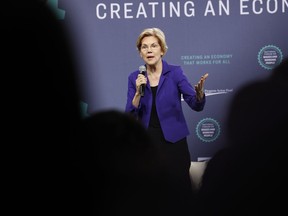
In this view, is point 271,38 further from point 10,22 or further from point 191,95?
point 10,22

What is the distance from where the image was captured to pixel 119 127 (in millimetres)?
662

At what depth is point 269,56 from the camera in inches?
167

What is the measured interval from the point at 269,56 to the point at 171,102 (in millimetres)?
763

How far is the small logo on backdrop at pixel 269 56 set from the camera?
4.25 meters

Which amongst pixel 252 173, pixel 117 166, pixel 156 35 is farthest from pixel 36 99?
pixel 156 35

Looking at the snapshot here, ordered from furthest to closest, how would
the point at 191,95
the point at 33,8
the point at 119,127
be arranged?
the point at 191,95
the point at 119,127
the point at 33,8

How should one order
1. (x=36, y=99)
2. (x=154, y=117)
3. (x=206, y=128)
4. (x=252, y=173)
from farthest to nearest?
(x=206, y=128), (x=154, y=117), (x=252, y=173), (x=36, y=99)

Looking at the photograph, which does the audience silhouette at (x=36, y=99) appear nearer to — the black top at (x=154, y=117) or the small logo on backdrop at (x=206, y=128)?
the black top at (x=154, y=117)

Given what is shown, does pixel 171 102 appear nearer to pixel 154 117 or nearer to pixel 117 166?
pixel 154 117

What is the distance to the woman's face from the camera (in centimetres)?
431

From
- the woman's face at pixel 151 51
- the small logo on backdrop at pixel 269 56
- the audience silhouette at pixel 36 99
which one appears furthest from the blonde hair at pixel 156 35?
the audience silhouette at pixel 36 99

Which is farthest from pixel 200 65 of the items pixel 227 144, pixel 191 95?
pixel 227 144

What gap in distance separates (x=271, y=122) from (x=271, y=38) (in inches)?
143

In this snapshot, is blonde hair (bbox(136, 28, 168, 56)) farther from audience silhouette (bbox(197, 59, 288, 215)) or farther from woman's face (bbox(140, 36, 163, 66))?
audience silhouette (bbox(197, 59, 288, 215))
